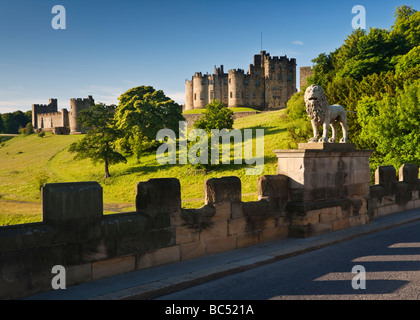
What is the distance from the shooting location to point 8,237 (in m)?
5.46

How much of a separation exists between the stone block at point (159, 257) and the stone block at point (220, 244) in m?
0.74

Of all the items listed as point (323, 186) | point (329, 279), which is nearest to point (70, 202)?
point (329, 279)

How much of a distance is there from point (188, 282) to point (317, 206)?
15.0 feet

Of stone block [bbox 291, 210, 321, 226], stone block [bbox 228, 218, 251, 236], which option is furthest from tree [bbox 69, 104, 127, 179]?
stone block [bbox 228, 218, 251, 236]

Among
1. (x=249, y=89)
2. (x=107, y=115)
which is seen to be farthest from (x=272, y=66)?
(x=107, y=115)

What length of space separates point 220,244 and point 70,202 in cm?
327

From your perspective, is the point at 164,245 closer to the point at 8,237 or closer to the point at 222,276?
the point at 222,276

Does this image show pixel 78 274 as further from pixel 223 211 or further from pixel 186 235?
pixel 223 211

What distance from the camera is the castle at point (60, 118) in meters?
98.0

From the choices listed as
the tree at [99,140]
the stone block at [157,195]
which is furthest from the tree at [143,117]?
the stone block at [157,195]

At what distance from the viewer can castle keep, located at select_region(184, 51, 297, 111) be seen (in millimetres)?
101812

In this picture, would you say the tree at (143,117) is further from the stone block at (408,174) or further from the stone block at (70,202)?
the stone block at (70,202)
